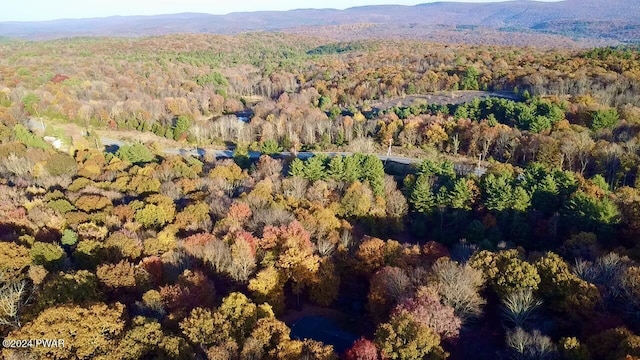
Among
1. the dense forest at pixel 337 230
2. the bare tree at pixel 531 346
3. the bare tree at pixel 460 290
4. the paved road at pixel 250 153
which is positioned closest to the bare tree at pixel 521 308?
the dense forest at pixel 337 230

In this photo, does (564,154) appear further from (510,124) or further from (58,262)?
(58,262)

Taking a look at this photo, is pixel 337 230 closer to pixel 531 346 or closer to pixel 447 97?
pixel 531 346

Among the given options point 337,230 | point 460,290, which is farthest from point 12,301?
point 460,290

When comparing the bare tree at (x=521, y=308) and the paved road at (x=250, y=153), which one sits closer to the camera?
the bare tree at (x=521, y=308)

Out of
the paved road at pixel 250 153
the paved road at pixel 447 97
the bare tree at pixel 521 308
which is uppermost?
the paved road at pixel 447 97

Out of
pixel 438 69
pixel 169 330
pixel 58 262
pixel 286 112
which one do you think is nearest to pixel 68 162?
pixel 58 262

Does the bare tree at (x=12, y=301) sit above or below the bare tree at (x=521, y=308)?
above

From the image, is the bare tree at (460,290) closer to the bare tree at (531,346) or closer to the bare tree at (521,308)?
the bare tree at (521,308)

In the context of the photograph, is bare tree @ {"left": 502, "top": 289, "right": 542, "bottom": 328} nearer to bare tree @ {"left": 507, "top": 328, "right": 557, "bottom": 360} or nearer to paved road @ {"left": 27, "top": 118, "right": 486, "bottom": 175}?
bare tree @ {"left": 507, "top": 328, "right": 557, "bottom": 360}

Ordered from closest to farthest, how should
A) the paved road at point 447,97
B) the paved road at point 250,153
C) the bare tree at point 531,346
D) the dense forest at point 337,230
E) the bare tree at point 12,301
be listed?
the bare tree at point 531,346, the dense forest at point 337,230, the bare tree at point 12,301, the paved road at point 250,153, the paved road at point 447,97

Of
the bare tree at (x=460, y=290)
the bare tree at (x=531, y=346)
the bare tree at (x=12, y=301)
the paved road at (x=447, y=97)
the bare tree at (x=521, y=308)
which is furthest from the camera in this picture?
the paved road at (x=447, y=97)
